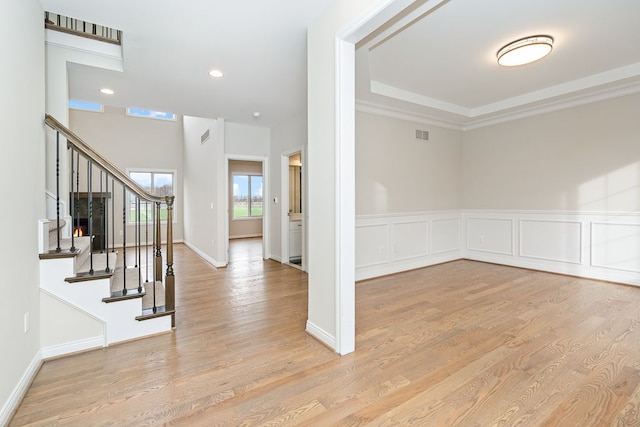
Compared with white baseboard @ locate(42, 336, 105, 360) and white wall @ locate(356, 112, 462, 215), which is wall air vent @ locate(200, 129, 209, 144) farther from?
white baseboard @ locate(42, 336, 105, 360)

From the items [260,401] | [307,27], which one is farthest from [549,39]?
[260,401]

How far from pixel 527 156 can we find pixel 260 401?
5203mm

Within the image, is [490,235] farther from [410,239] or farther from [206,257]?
[206,257]

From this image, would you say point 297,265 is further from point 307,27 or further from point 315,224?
point 307,27

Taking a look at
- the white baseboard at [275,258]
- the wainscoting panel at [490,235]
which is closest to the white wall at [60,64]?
the white baseboard at [275,258]

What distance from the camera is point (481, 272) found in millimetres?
4688

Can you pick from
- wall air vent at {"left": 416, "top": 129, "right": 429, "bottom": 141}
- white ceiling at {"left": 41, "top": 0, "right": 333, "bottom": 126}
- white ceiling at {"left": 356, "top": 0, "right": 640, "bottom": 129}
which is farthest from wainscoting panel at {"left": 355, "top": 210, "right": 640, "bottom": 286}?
white ceiling at {"left": 41, "top": 0, "right": 333, "bottom": 126}

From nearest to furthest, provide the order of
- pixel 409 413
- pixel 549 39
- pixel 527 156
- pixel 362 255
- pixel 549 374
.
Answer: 1. pixel 409 413
2. pixel 549 374
3. pixel 549 39
4. pixel 362 255
5. pixel 527 156

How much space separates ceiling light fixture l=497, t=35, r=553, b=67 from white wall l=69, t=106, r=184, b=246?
7741mm

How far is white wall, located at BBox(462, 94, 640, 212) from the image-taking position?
396cm

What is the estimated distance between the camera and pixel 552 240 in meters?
4.63

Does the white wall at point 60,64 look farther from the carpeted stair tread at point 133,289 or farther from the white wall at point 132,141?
the white wall at point 132,141

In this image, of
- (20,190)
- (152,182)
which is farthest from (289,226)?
(152,182)

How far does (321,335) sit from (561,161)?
4469 mm
